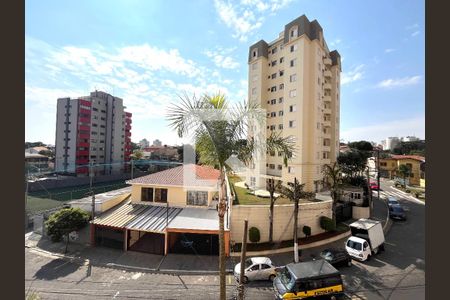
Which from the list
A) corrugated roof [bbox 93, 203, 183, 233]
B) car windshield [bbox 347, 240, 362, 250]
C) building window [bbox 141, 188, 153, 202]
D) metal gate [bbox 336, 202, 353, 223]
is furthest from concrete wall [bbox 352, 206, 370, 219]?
building window [bbox 141, 188, 153, 202]

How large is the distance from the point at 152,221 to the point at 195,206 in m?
4.83

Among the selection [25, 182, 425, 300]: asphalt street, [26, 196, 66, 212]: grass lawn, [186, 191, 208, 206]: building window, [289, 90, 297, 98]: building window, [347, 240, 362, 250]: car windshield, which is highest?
[289, 90, 297, 98]: building window

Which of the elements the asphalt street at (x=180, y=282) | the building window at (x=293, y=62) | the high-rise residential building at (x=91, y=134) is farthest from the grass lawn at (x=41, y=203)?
the building window at (x=293, y=62)

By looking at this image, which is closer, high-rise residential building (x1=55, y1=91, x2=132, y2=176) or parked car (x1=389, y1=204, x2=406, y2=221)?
parked car (x1=389, y1=204, x2=406, y2=221)

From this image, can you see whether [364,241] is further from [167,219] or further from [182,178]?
[182,178]

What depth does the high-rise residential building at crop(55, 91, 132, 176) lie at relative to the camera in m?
64.8

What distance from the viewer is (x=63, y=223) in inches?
781

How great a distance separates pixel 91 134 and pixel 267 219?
6764 centimetres

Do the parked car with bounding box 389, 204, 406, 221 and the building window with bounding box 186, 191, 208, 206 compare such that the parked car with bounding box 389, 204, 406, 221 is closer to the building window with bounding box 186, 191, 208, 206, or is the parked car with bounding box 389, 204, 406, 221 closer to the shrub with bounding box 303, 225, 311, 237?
A: the shrub with bounding box 303, 225, 311, 237

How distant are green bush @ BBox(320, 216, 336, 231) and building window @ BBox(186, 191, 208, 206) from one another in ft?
38.1

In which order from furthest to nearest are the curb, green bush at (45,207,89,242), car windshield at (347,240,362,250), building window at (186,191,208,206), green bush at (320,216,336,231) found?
building window at (186,191,208,206) → green bush at (320,216,336,231) → green bush at (45,207,89,242) → the curb → car windshield at (347,240,362,250)

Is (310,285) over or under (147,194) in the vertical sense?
under

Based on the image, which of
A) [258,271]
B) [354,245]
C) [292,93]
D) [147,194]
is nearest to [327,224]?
[354,245]

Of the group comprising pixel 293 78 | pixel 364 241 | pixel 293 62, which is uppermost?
Answer: pixel 293 62
